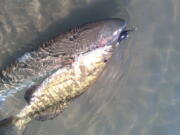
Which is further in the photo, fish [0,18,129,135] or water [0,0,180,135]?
water [0,0,180,135]

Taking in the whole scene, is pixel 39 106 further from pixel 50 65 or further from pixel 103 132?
pixel 103 132

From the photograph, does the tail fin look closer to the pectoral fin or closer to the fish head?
the pectoral fin

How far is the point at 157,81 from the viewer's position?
16.2ft

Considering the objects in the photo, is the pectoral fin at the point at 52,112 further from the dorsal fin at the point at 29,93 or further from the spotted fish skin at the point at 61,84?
the dorsal fin at the point at 29,93

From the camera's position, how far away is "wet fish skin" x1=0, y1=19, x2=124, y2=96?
13.5 feet

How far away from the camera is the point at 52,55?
4152 millimetres

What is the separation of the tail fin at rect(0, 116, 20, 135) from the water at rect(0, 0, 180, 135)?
0.30 metres

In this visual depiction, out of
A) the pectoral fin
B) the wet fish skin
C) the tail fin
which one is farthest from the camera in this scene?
the pectoral fin

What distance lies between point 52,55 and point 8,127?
0.91m

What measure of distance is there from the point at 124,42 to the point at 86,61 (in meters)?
0.61

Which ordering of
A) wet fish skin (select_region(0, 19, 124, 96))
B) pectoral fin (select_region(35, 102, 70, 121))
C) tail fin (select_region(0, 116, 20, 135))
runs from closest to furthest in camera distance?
1. tail fin (select_region(0, 116, 20, 135))
2. wet fish skin (select_region(0, 19, 124, 96))
3. pectoral fin (select_region(35, 102, 70, 121))

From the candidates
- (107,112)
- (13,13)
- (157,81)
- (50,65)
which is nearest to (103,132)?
(107,112)

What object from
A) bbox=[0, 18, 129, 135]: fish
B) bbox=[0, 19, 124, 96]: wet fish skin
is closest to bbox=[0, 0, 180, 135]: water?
bbox=[0, 19, 124, 96]: wet fish skin

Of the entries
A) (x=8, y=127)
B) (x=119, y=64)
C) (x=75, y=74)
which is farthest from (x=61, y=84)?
(x=119, y=64)
